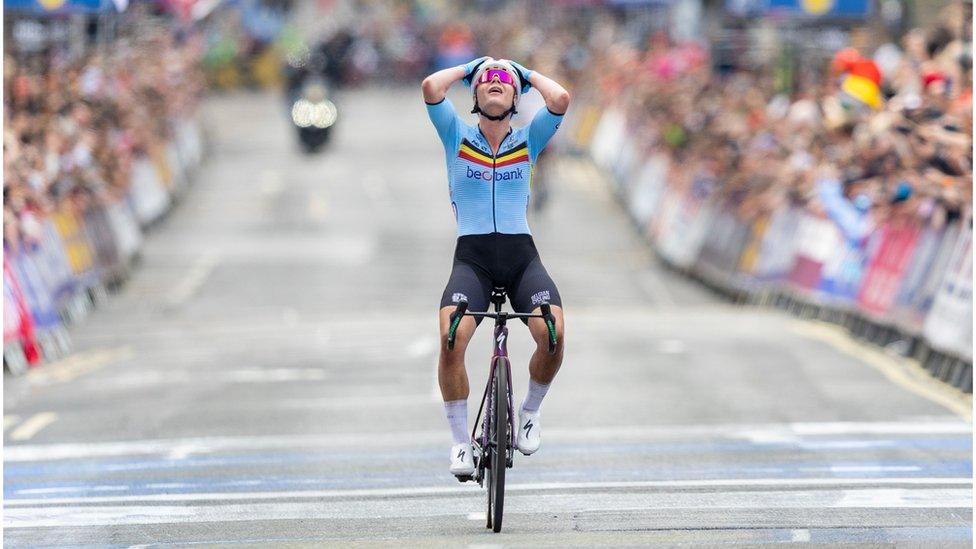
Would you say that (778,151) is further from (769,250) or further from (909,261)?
(909,261)

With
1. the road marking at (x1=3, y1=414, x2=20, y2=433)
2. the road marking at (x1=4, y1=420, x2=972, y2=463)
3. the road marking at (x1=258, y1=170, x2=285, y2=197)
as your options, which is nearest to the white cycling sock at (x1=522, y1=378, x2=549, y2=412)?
the road marking at (x1=4, y1=420, x2=972, y2=463)

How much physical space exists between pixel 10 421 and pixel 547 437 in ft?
15.4

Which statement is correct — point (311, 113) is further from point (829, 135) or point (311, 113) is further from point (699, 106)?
point (829, 135)

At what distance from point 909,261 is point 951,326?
2.23 meters

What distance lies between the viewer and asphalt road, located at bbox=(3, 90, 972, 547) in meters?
9.88

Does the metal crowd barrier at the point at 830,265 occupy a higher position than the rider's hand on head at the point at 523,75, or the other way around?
the rider's hand on head at the point at 523,75

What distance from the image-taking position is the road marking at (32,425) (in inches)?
555

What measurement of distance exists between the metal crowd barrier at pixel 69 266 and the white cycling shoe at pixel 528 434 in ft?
32.5

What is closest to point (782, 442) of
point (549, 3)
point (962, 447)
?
point (962, 447)

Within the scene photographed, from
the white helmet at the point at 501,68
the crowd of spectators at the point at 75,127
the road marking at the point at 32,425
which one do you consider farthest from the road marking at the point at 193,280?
the white helmet at the point at 501,68

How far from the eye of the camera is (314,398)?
1574cm

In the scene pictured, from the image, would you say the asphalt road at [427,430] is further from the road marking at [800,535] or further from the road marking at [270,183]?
the road marking at [270,183]

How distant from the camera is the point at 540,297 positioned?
9.65 meters

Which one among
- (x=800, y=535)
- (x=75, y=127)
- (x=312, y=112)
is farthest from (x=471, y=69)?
(x=312, y=112)
